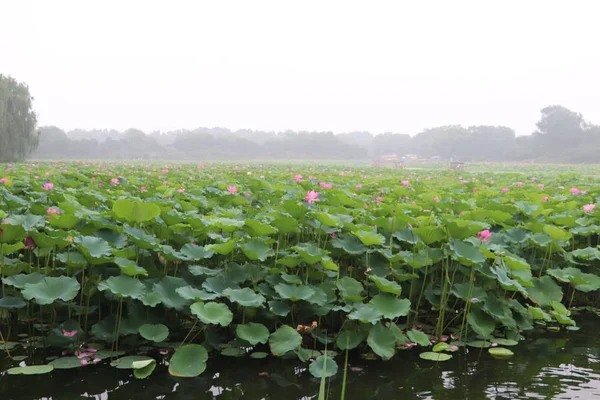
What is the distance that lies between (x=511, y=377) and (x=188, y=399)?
5.21 feet

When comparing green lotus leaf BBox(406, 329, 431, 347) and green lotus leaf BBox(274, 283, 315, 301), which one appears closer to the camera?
green lotus leaf BBox(274, 283, 315, 301)

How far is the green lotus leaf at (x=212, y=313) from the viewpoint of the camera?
2.23 m

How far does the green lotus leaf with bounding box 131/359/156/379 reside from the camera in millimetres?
2176

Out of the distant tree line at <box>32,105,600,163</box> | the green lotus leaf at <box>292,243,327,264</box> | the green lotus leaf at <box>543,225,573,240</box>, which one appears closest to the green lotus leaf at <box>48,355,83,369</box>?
the green lotus leaf at <box>292,243,327,264</box>

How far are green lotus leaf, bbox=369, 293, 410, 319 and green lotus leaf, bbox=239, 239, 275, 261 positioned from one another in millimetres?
643

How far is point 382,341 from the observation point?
2.50m

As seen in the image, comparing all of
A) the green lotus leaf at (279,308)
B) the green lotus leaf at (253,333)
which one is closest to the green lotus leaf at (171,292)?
the green lotus leaf at (253,333)

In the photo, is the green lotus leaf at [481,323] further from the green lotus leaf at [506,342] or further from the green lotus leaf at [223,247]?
the green lotus leaf at [223,247]

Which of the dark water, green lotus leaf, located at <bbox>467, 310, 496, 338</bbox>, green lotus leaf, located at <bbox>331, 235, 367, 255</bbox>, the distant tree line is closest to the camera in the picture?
the dark water

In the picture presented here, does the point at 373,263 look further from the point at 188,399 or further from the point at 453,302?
the point at 188,399

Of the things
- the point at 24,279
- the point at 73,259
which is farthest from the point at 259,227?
the point at 24,279

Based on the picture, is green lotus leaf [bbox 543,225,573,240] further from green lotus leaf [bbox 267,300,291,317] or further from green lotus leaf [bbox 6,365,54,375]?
green lotus leaf [bbox 6,365,54,375]

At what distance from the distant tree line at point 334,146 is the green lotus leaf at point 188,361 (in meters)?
54.9

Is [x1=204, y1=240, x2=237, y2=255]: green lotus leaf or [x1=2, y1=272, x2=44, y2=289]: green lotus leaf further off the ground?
[x1=204, y1=240, x2=237, y2=255]: green lotus leaf
